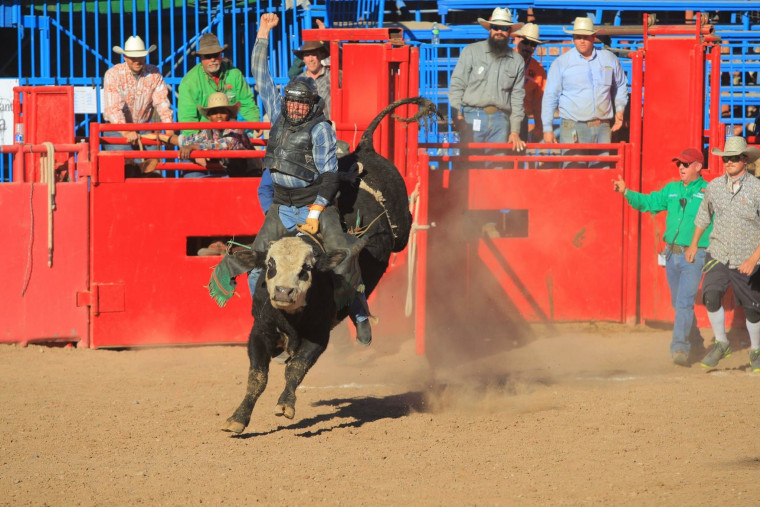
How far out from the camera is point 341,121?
30.9ft

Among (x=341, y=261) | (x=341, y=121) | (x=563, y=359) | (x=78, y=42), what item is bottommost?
(x=563, y=359)

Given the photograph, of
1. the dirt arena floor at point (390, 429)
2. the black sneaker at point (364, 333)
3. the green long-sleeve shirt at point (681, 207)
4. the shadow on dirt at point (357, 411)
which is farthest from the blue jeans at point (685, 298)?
the black sneaker at point (364, 333)

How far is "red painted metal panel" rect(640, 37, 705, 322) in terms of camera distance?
1005cm

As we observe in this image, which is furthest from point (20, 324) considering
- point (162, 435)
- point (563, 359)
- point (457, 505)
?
point (457, 505)

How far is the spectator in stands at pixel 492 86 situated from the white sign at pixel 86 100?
14.5 feet

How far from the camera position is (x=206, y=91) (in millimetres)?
10352

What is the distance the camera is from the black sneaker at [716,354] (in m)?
8.53

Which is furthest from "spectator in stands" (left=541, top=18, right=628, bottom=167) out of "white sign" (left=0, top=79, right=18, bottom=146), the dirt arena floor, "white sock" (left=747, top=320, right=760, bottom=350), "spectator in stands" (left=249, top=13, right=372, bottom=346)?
"white sign" (left=0, top=79, right=18, bottom=146)

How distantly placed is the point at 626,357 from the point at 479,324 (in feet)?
5.25

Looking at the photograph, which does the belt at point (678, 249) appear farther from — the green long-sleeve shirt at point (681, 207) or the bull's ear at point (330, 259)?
the bull's ear at point (330, 259)

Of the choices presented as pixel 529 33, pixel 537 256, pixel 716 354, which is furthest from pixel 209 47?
pixel 716 354

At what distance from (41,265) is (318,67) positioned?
3534 mm

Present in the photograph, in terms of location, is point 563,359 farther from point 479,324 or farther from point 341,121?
point 341,121

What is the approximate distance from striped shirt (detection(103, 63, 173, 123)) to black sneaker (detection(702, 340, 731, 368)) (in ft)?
18.3
